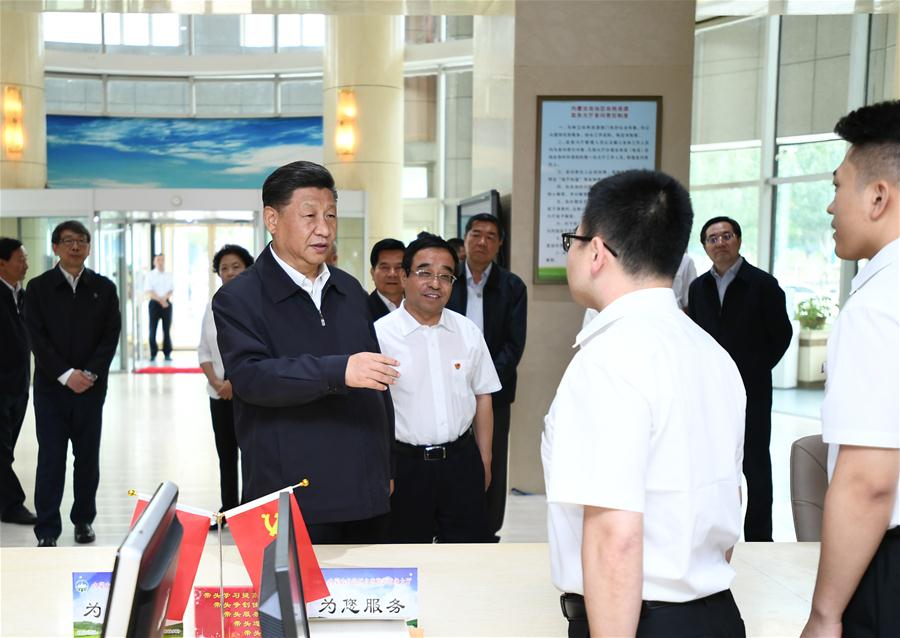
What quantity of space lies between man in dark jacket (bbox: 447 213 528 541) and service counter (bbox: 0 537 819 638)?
2.47 meters

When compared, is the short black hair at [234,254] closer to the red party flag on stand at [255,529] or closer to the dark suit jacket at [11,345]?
the dark suit jacket at [11,345]

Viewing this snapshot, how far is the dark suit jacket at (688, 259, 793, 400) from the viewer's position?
15.6 ft

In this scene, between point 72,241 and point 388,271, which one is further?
point 72,241

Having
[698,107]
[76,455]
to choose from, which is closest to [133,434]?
[76,455]

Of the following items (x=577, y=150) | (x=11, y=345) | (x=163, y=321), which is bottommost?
(x=163, y=321)

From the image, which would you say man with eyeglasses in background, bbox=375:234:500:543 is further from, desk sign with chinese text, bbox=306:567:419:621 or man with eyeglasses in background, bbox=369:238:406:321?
desk sign with chinese text, bbox=306:567:419:621

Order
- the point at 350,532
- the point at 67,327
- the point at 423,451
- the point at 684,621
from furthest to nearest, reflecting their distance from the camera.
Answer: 1. the point at 67,327
2. the point at 423,451
3. the point at 350,532
4. the point at 684,621

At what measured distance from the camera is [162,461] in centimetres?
702

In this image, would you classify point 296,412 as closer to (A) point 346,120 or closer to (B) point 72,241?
(B) point 72,241

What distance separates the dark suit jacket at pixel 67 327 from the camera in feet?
15.5

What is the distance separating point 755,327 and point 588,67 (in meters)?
2.12

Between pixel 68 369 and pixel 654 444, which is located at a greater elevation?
pixel 654 444

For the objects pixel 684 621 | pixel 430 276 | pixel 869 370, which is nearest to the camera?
pixel 684 621

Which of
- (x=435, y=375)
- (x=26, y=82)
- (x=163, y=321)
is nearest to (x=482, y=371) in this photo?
(x=435, y=375)
